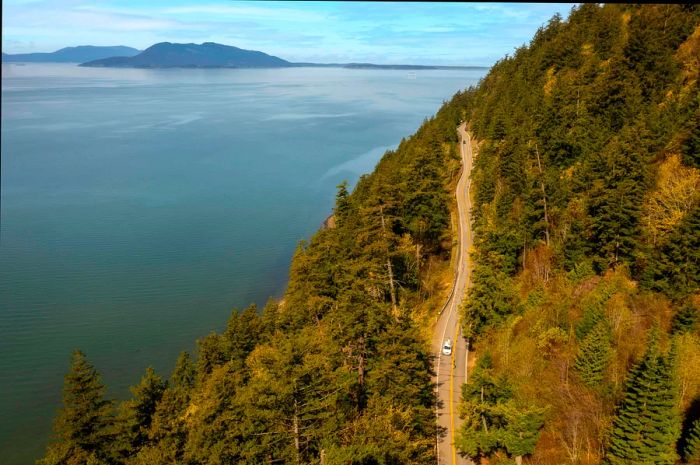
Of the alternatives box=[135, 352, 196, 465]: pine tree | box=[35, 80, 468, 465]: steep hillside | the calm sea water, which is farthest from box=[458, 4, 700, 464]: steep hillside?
the calm sea water

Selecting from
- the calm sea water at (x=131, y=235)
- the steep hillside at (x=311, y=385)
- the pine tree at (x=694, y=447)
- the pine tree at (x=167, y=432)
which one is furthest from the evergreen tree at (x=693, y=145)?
the calm sea water at (x=131, y=235)

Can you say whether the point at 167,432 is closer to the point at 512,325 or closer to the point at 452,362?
the point at 452,362

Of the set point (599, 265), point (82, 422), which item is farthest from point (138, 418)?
point (599, 265)

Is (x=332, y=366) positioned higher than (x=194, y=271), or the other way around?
(x=332, y=366)

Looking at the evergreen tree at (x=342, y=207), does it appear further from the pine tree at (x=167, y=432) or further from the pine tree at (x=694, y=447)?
the pine tree at (x=694, y=447)

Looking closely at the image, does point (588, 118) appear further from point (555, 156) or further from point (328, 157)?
point (328, 157)

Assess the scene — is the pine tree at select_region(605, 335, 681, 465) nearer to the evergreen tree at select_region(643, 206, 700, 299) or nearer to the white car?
the evergreen tree at select_region(643, 206, 700, 299)

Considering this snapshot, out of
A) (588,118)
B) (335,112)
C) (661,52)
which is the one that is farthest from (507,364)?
(335,112)
